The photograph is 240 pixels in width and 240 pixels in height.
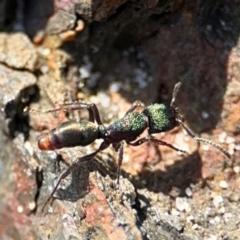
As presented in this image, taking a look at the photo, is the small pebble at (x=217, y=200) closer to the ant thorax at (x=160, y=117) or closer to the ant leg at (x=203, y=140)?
the ant leg at (x=203, y=140)

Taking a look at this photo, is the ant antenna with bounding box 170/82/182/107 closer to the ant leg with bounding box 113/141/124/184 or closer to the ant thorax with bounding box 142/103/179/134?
the ant thorax with bounding box 142/103/179/134

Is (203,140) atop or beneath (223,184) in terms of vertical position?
atop

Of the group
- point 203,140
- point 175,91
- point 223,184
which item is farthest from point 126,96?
point 223,184

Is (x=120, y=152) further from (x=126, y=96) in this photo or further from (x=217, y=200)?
(x=217, y=200)

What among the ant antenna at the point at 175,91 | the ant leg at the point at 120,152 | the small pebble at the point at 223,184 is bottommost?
the small pebble at the point at 223,184

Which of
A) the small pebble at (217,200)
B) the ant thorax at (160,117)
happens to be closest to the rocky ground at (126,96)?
the small pebble at (217,200)

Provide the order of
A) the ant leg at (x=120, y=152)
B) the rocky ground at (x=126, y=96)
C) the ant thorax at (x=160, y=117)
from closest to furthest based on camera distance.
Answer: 1. the ant leg at (x=120, y=152)
2. the rocky ground at (x=126, y=96)
3. the ant thorax at (x=160, y=117)

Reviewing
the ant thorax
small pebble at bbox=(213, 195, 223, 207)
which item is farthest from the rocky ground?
the ant thorax

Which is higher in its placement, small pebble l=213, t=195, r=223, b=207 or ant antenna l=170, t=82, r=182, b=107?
ant antenna l=170, t=82, r=182, b=107
